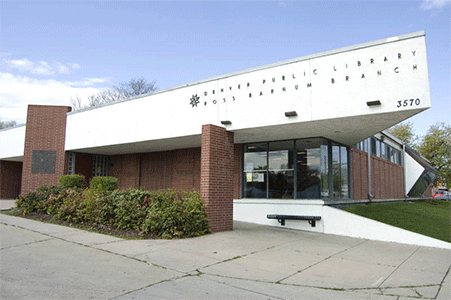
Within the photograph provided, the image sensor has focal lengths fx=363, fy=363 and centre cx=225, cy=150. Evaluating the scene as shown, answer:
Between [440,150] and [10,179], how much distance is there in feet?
146

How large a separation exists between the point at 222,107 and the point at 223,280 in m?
7.13

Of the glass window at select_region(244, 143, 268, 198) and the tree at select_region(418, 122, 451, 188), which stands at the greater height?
the tree at select_region(418, 122, 451, 188)

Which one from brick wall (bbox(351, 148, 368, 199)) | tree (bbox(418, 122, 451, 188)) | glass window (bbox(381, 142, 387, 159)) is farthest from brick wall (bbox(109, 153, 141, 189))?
tree (bbox(418, 122, 451, 188))

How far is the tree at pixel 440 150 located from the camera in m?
43.8

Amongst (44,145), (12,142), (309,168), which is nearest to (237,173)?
(309,168)

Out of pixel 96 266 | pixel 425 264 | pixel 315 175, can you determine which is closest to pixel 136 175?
pixel 315 175

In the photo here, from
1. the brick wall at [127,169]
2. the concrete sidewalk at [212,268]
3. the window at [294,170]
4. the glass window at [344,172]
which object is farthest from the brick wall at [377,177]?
the brick wall at [127,169]

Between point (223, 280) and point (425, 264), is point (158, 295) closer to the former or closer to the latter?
point (223, 280)

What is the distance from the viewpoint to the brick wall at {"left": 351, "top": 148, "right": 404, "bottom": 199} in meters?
16.5

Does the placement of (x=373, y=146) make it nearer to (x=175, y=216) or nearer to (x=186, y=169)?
(x=186, y=169)

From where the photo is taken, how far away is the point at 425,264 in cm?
795

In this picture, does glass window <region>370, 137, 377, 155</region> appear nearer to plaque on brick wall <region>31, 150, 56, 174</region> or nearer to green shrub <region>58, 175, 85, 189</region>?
green shrub <region>58, 175, 85, 189</region>

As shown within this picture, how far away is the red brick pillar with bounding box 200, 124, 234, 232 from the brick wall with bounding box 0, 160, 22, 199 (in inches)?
735

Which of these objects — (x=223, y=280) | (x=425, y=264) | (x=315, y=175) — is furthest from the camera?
(x=315, y=175)
